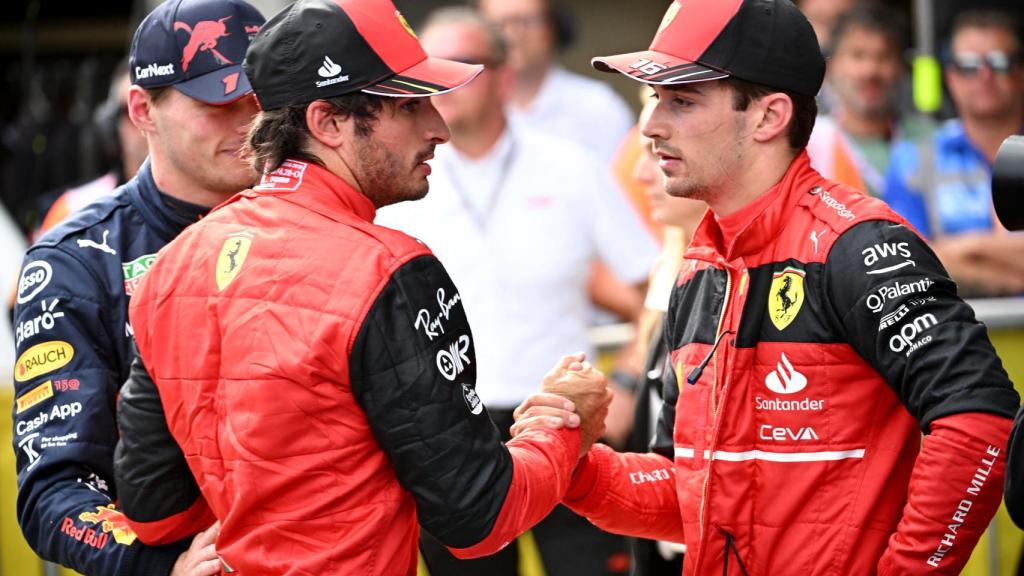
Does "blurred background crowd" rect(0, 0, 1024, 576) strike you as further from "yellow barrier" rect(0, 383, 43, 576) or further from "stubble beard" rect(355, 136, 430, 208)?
"stubble beard" rect(355, 136, 430, 208)

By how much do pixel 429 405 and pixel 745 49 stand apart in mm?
1001

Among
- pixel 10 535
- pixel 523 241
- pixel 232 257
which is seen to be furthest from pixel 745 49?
pixel 10 535

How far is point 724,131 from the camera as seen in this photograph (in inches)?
119

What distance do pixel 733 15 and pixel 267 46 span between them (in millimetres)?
947

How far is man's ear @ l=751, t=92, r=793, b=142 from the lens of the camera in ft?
9.77

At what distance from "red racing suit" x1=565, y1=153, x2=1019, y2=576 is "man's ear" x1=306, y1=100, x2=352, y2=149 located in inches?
31.6

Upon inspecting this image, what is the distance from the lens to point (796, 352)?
2.81m

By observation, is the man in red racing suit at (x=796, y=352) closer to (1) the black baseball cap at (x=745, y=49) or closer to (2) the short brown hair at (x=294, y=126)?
(1) the black baseball cap at (x=745, y=49)

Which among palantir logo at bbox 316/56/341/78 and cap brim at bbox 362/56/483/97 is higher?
palantir logo at bbox 316/56/341/78

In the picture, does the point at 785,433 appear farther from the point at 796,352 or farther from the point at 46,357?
the point at 46,357

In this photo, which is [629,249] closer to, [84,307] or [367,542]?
[84,307]

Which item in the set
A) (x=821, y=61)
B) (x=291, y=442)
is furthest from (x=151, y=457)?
(x=821, y=61)

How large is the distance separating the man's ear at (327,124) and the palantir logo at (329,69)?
0.18 feet

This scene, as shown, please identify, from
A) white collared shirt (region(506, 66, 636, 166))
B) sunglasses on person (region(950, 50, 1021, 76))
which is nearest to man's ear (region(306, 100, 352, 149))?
sunglasses on person (region(950, 50, 1021, 76))
